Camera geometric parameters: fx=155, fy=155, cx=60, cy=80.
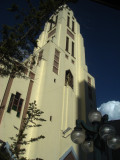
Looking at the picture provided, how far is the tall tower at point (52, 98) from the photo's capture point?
36.8 feet

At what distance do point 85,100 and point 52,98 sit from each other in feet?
17.7

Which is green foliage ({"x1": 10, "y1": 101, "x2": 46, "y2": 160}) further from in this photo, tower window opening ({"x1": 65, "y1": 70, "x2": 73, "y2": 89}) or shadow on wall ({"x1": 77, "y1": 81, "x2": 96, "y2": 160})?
tower window opening ({"x1": 65, "y1": 70, "x2": 73, "y2": 89})

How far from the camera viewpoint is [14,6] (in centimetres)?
912

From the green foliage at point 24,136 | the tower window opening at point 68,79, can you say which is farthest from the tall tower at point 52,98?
the green foliage at point 24,136

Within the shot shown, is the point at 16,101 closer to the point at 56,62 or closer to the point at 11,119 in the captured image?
the point at 11,119

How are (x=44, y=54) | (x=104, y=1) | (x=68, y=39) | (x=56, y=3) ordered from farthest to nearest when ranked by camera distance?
1. (x=68, y=39)
2. (x=44, y=54)
3. (x=56, y=3)
4. (x=104, y=1)

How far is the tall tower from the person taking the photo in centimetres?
1120

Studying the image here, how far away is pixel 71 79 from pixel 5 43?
12413 millimetres

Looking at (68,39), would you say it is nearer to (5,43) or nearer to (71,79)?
(71,79)

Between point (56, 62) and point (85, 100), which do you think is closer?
point (85, 100)

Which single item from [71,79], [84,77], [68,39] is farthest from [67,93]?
[68,39]

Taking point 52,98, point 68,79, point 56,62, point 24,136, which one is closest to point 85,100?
point 68,79

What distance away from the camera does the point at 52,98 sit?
1498 cm

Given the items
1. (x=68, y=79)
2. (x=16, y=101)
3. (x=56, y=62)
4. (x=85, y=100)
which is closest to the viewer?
(x=16, y=101)
